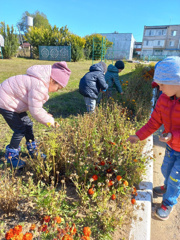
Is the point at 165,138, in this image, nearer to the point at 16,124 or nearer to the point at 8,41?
→ the point at 16,124

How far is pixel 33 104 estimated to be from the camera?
6.52 ft

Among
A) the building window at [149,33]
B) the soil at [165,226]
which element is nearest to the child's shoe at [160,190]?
the soil at [165,226]

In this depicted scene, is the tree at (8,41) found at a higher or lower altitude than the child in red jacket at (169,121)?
higher

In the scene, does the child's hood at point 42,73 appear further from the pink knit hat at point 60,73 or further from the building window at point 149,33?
the building window at point 149,33

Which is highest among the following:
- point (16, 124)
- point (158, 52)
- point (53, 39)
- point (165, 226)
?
→ point (158, 52)

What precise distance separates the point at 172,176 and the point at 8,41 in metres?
21.2

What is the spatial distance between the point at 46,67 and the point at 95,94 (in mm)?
2202

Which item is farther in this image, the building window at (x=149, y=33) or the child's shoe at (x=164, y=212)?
the building window at (x=149, y=33)

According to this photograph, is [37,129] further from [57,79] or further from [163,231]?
[163,231]

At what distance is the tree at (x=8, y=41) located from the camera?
18.1 metres

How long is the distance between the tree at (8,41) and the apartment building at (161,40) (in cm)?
4728

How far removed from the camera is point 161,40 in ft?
192

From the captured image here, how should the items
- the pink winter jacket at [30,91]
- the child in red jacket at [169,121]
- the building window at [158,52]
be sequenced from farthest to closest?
the building window at [158,52] → the pink winter jacket at [30,91] → the child in red jacket at [169,121]

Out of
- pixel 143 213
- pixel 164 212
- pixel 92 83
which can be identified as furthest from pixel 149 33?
pixel 143 213
